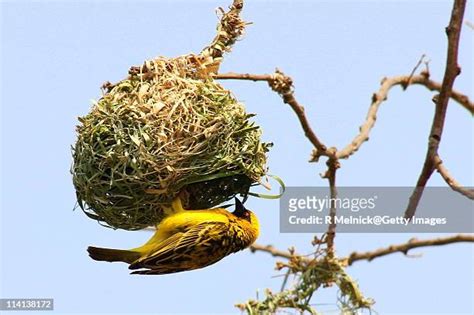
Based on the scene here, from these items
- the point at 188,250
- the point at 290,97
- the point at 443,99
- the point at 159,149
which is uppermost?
the point at 290,97

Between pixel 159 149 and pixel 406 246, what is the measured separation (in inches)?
77.8

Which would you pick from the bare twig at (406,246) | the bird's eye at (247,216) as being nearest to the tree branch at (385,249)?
the bare twig at (406,246)

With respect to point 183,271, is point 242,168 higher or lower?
higher

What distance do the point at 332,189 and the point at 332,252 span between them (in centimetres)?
36

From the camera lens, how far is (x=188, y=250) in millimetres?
5918

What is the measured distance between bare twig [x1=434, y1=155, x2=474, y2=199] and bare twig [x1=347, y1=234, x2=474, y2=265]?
0.62 meters

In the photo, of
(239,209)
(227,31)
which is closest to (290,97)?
(227,31)

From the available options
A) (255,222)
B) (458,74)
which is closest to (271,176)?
(255,222)

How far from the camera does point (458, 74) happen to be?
597 cm

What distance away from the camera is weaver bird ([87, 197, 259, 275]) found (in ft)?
19.4

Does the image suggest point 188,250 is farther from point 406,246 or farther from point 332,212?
point 406,246

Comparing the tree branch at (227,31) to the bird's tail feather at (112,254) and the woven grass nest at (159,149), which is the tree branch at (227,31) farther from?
the bird's tail feather at (112,254)

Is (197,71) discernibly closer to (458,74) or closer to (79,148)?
(79,148)

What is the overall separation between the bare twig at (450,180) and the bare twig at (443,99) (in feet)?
0.08
